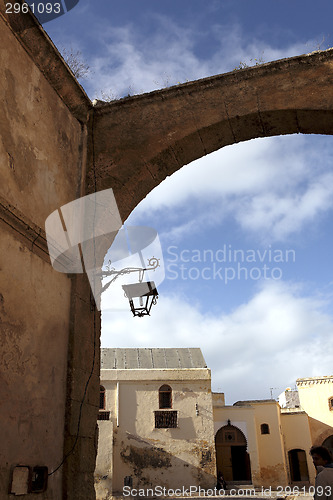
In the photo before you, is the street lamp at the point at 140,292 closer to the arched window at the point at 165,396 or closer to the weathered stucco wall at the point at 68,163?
the weathered stucco wall at the point at 68,163

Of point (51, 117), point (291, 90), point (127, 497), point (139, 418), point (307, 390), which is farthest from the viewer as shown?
point (307, 390)

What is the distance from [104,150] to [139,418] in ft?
56.4

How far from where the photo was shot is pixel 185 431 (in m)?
20.2

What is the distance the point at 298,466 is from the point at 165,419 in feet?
32.4

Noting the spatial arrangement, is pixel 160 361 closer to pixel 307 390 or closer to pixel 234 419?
pixel 234 419

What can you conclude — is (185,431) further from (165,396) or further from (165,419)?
(165,396)

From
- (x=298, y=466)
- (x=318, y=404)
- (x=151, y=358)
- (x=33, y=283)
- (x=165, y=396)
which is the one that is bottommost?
(x=298, y=466)

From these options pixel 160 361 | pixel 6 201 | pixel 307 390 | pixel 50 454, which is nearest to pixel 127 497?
pixel 160 361

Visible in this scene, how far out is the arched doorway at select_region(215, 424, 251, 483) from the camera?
2291 centimetres

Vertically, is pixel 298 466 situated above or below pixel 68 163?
below

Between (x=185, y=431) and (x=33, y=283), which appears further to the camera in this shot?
(x=185, y=431)

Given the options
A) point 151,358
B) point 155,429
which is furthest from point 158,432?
point 151,358

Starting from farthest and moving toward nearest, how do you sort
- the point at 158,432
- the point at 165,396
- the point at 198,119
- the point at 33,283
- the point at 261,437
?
1. the point at 261,437
2. the point at 165,396
3. the point at 158,432
4. the point at 198,119
5. the point at 33,283

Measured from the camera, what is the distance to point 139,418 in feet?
66.5
